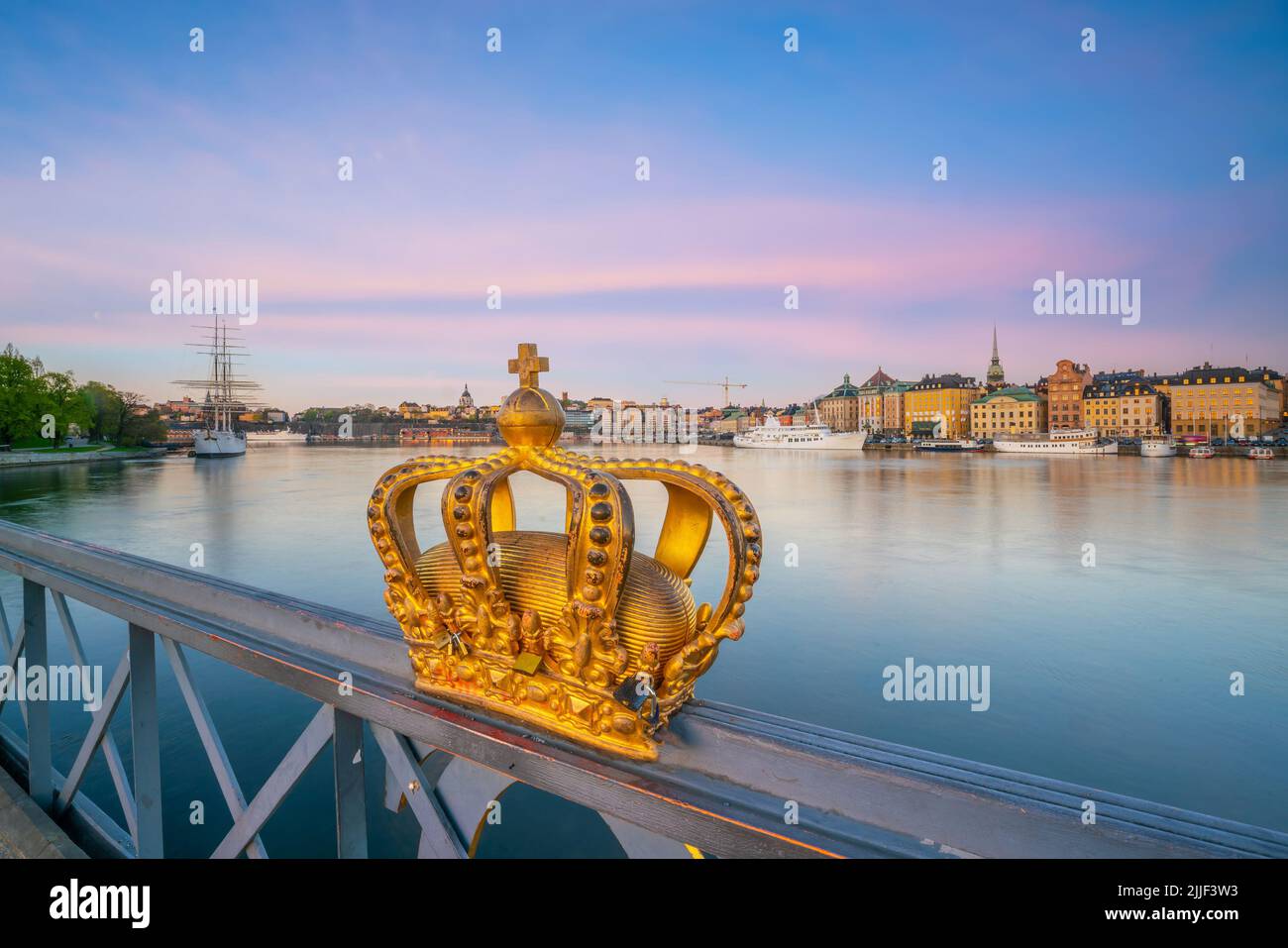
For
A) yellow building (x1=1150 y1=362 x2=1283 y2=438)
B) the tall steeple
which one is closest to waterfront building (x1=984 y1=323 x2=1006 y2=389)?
the tall steeple

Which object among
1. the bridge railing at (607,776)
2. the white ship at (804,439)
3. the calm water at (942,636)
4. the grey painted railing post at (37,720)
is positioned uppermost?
the white ship at (804,439)

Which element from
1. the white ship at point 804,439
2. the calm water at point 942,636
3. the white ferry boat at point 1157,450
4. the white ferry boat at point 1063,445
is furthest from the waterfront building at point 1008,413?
the calm water at point 942,636

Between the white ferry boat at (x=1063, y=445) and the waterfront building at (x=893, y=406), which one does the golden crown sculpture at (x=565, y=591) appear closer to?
the white ferry boat at (x=1063, y=445)

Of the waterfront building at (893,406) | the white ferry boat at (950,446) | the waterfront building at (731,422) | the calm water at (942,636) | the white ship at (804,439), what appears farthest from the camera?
the waterfront building at (731,422)

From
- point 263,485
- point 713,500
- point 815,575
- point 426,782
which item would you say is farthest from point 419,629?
point 263,485

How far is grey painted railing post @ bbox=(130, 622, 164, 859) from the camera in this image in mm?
1911

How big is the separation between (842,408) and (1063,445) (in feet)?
163

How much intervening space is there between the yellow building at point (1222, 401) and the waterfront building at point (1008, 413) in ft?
39.8

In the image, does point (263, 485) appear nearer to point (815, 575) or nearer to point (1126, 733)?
point (815, 575)

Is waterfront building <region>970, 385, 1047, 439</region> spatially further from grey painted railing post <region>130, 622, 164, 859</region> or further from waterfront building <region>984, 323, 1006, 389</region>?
grey painted railing post <region>130, 622, 164, 859</region>

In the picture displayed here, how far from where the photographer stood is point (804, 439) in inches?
2992

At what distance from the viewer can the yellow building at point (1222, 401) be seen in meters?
68.2

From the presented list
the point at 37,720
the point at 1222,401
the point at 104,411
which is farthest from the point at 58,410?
the point at 1222,401
